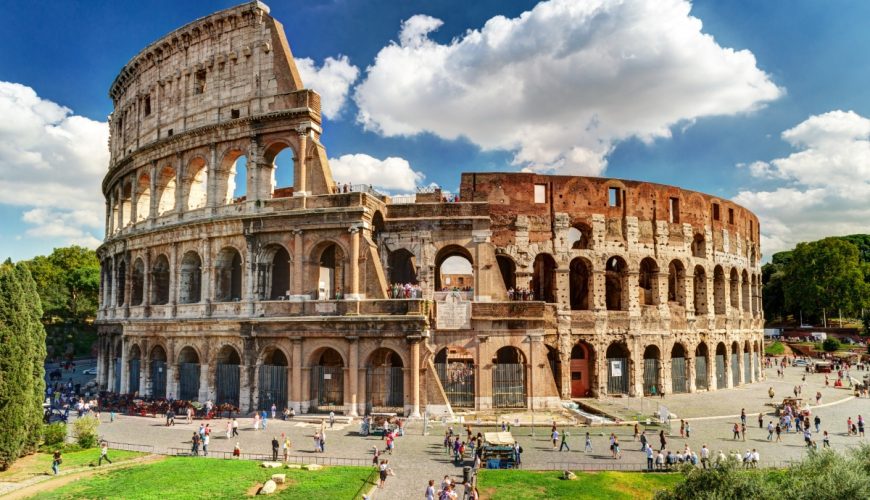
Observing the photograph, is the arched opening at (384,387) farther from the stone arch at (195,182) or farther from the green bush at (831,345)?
the green bush at (831,345)

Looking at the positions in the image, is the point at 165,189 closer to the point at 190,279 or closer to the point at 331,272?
the point at 190,279

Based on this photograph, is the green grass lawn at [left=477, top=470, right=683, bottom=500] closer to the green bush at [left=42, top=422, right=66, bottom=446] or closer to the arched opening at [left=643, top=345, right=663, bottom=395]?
the arched opening at [left=643, top=345, right=663, bottom=395]

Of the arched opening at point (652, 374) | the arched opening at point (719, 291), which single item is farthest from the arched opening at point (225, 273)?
the arched opening at point (719, 291)

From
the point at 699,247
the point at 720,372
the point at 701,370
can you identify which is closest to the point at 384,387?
the point at 701,370

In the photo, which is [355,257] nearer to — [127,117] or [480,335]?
[480,335]

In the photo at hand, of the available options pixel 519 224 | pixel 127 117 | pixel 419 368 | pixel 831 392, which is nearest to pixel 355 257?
pixel 419 368

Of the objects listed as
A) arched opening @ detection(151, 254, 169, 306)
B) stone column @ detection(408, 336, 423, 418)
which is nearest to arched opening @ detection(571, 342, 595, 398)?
stone column @ detection(408, 336, 423, 418)
